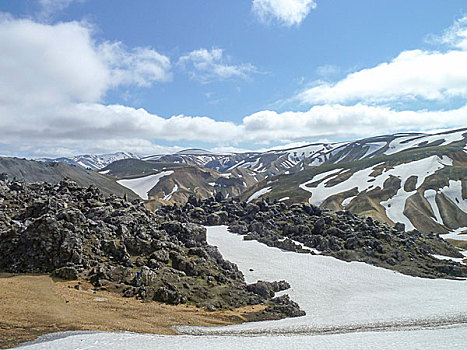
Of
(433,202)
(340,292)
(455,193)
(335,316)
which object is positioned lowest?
(433,202)

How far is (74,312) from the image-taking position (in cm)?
2623

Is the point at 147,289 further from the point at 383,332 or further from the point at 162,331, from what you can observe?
the point at 383,332

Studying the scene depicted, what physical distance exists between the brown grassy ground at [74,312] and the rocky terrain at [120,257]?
1.49 meters

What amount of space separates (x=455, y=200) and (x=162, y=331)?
16042 cm

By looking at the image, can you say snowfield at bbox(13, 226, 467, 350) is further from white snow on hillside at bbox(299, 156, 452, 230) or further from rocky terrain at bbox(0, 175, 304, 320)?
white snow on hillside at bbox(299, 156, 452, 230)

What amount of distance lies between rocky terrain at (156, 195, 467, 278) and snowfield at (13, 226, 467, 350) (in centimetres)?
424

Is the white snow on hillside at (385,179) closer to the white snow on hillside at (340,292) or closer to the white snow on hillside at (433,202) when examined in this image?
the white snow on hillside at (433,202)

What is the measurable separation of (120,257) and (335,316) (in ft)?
84.5

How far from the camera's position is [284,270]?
50750 millimetres

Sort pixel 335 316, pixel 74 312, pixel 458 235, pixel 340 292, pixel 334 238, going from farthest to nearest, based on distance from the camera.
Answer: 1. pixel 458 235
2. pixel 334 238
3. pixel 340 292
4. pixel 335 316
5. pixel 74 312

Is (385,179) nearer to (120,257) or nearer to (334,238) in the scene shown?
(334,238)

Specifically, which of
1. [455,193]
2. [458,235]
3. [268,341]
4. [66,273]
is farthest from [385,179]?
[66,273]

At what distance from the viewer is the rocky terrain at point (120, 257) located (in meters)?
33.9

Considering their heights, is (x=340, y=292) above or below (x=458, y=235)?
above
